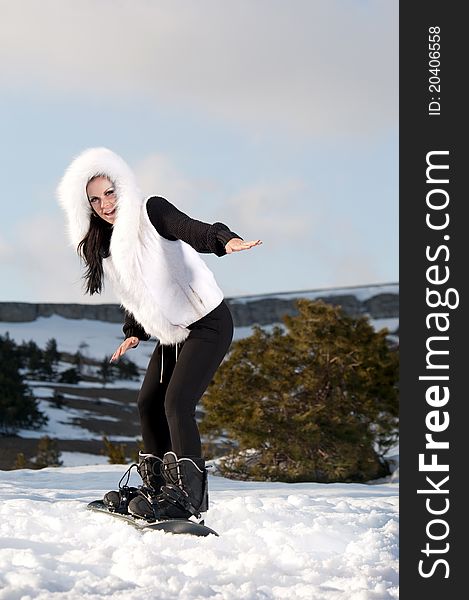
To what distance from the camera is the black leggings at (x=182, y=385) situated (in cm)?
375

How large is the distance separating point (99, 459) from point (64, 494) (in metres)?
8.21

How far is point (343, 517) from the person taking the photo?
13.6ft

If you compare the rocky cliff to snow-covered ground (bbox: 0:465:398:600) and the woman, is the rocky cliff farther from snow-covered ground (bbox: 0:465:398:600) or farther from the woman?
the woman

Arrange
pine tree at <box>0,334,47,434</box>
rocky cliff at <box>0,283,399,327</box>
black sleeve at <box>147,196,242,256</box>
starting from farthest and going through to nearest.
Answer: rocky cliff at <box>0,283,399,327</box> → pine tree at <box>0,334,47,434</box> → black sleeve at <box>147,196,242,256</box>

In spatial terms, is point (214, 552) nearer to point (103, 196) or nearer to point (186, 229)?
point (186, 229)

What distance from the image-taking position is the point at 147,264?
150 inches

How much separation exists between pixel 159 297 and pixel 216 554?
1.12 metres

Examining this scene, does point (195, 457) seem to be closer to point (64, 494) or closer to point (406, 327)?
point (406, 327)

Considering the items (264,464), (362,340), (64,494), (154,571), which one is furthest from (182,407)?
(362,340)

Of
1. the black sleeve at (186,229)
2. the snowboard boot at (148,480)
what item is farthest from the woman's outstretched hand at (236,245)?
the snowboard boot at (148,480)

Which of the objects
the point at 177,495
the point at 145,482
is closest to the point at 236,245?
the point at 177,495

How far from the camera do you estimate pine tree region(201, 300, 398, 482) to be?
9.27 metres

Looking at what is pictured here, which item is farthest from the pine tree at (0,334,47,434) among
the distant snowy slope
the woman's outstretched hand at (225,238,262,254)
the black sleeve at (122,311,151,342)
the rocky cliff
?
the woman's outstretched hand at (225,238,262,254)

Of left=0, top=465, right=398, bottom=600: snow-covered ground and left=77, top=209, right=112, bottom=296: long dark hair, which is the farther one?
left=77, top=209, right=112, bottom=296: long dark hair
